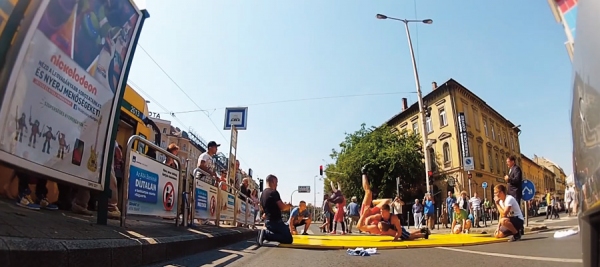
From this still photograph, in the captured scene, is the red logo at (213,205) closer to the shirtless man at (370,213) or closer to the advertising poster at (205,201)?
the advertising poster at (205,201)

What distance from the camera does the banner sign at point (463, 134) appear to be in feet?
110

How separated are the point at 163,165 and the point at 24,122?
280 cm

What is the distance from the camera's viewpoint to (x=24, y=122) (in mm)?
3121

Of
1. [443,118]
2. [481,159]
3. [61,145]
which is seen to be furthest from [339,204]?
A: [481,159]

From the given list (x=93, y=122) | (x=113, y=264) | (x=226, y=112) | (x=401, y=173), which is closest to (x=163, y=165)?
(x=93, y=122)

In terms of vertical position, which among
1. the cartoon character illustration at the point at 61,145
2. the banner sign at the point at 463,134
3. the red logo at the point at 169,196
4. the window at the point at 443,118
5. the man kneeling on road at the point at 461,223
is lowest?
the man kneeling on road at the point at 461,223

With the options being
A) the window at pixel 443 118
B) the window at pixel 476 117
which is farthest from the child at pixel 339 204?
the window at pixel 476 117

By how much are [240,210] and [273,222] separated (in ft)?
15.8

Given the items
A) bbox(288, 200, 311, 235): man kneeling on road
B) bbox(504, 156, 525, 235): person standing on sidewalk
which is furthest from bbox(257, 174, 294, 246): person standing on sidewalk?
bbox(504, 156, 525, 235): person standing on sidewalk

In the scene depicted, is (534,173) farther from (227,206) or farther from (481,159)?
(227,206)

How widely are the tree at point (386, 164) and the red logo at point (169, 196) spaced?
31857mm

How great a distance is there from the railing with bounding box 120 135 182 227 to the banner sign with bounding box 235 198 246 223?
16.2 feet

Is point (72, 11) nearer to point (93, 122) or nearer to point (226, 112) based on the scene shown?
point (93, 122)

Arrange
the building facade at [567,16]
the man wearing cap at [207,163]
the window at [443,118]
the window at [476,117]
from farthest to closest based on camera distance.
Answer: the window at [476,117]
the window at [443,118]
the man wearing cap at [207,163]
the building facade at [567,16]
